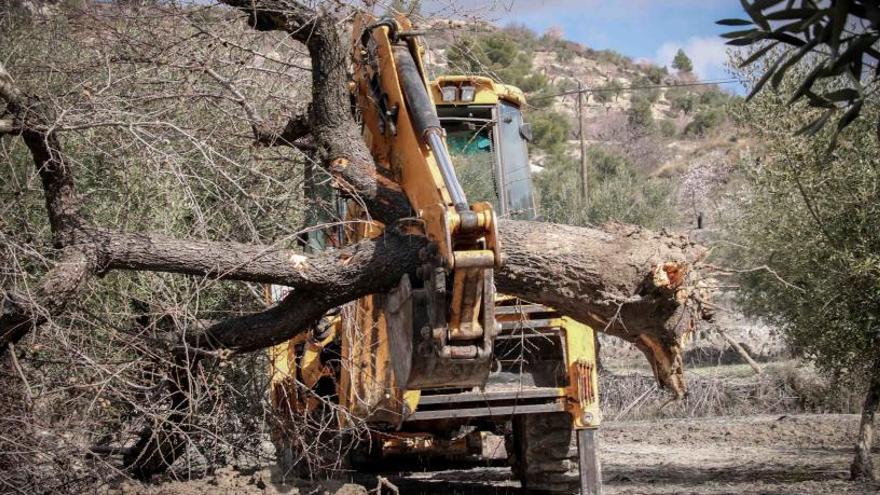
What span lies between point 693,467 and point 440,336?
725cm

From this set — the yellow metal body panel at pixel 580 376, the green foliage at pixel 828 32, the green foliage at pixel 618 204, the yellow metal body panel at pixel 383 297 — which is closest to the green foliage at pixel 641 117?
the green foliage at pixel 618 204

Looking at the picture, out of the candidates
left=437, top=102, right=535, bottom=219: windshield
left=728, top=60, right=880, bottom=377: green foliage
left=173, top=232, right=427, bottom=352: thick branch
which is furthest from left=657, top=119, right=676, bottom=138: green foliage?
left=173, top=232, right=427, bottom=352: thick branch

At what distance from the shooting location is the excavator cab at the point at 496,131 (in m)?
9.63

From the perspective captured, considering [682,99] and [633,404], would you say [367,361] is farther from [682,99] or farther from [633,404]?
[682,99]

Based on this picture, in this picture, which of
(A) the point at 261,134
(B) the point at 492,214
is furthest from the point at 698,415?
(B) the point at 492,214

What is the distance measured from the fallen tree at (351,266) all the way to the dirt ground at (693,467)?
1480 millimetres

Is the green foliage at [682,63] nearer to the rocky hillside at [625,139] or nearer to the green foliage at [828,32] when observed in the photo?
the rocky hillside at [625,139]

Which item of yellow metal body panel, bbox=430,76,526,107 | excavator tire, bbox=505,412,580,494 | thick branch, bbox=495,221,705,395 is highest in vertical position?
yellow metal body panel, bbox=430,76,526,107

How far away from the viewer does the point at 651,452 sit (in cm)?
1370

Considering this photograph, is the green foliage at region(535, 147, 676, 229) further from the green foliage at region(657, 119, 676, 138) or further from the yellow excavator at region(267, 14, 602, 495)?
the green foliage at region(657, 119, 676, 138)

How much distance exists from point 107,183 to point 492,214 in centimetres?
553

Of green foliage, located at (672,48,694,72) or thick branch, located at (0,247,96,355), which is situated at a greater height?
green foliage, located at (672,48,694,72)

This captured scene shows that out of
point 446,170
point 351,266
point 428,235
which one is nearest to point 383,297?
point 351,266

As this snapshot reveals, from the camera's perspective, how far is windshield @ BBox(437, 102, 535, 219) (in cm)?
991
